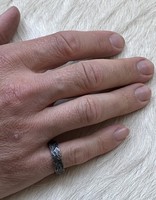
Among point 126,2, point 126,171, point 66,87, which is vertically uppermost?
point 126,2

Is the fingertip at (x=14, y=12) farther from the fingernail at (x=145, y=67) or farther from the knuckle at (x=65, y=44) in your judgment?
the fingernail at (x=145, y=67)

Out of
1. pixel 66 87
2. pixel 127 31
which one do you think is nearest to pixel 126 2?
pixel 127 31

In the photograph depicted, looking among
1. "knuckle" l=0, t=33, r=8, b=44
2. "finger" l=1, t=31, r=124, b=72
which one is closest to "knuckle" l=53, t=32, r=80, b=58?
"finger" l=1, t=31, r=124, b=72

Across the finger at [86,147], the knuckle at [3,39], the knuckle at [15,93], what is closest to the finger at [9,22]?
the knuckle at [3,39]

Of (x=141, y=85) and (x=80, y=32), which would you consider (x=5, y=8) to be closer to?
(x=80, y=32)

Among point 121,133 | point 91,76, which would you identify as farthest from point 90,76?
point 121,133
